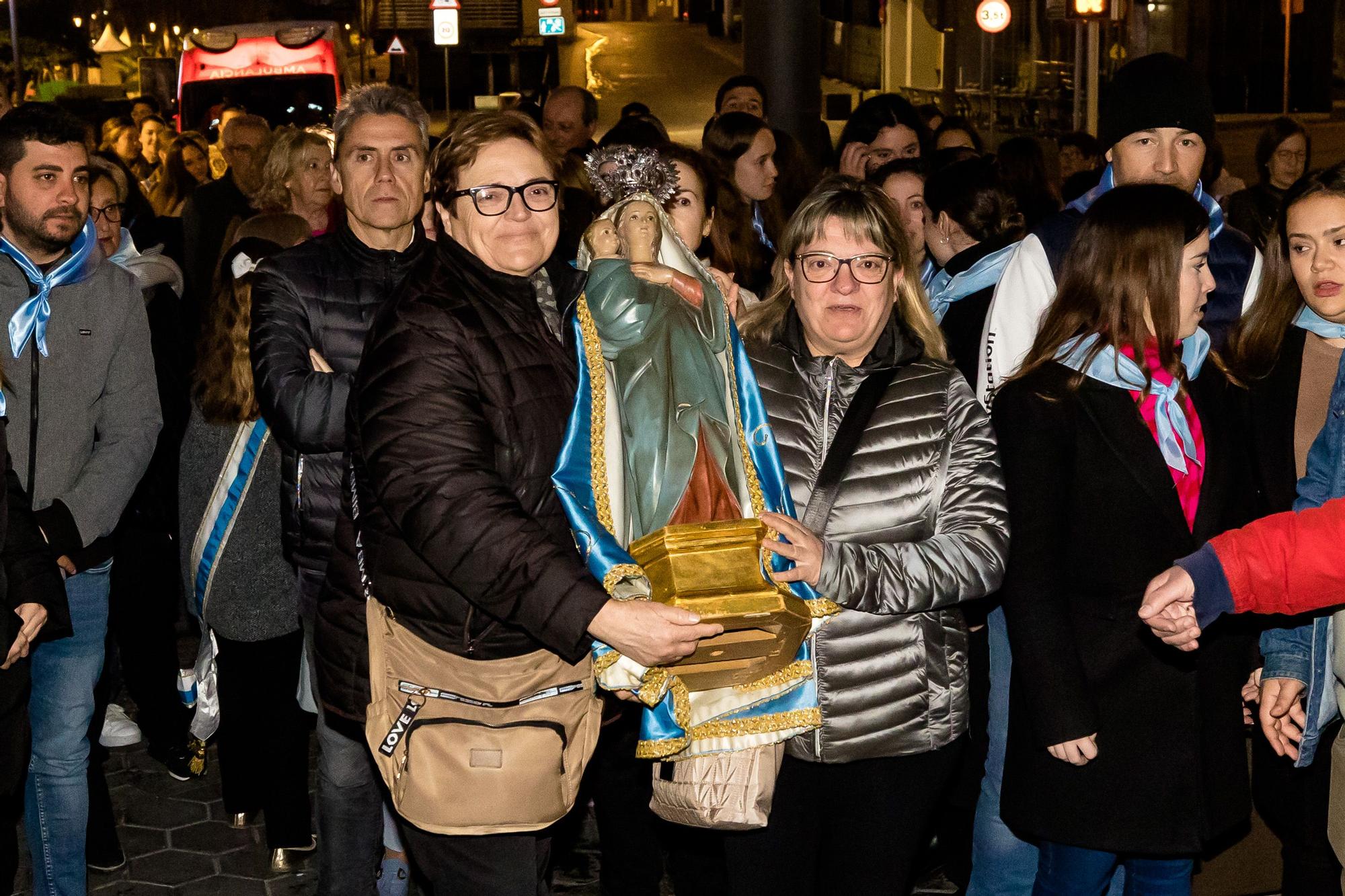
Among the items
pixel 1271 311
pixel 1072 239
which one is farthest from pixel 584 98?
pixel 1271 311

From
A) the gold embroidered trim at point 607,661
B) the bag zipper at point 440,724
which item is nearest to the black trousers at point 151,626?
the bag zipper at point 440,724

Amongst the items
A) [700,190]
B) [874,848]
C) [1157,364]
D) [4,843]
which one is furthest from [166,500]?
[1157,364]

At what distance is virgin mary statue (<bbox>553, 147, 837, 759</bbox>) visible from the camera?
9.84 feet

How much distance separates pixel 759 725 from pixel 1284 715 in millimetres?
1435

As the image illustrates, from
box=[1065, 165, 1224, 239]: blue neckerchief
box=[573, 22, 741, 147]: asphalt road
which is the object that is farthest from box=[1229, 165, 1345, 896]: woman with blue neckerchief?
box=[573, 22, 741, 147]: asphalt road

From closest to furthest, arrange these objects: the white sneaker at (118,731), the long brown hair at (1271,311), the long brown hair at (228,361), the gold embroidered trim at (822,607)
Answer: the gold embroidered trim at (822,607), the long brown hair at (1271,311), the long brown hair at (228,361), the white sneaker at (118,731)

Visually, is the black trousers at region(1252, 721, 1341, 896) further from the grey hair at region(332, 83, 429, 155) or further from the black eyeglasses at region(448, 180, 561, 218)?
the grey hair at region(332, 83, 429, 155)

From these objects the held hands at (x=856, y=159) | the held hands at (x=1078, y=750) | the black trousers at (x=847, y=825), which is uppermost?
the held hands at (x=856, y=159)

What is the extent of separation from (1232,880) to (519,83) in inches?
1317

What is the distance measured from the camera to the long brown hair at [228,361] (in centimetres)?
465

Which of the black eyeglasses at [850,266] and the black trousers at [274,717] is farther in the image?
the black trousers at [274,717]

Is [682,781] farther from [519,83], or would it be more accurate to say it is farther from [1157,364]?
[519,83]

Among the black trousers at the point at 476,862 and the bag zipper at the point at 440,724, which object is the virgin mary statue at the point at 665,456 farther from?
the black trousers at the point at 476,862

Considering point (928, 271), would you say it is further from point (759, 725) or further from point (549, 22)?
point (549, 22)
